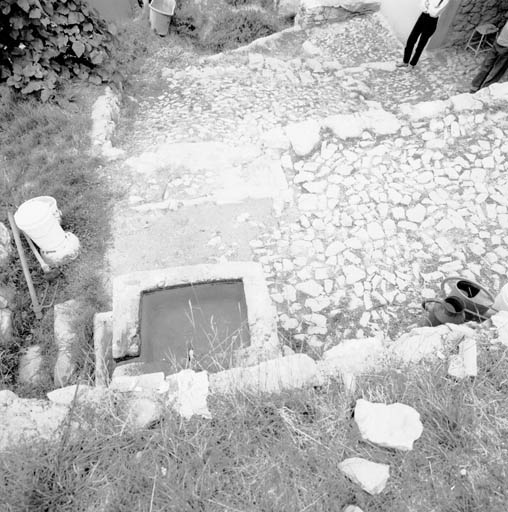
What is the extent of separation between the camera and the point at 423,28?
20.8 feet

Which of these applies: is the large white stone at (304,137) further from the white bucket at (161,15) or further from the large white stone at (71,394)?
the white bucket at (161,15)

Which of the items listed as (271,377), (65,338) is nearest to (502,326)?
(271,377)

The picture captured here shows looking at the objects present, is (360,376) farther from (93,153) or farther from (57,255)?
(93,153)

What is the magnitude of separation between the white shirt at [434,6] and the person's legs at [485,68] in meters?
0.96

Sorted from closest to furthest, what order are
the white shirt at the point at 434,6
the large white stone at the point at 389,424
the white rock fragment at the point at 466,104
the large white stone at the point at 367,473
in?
the large white stone at the point at 367,473, the large white stone at the point at 389,424, the white rock fragment at the point at 466,104, the white shirt at the point at 434,6

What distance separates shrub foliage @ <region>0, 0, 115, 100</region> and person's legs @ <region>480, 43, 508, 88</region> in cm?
554

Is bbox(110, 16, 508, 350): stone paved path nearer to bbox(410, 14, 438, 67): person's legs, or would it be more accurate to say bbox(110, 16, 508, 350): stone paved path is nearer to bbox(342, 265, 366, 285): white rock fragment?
bbox(342, 265, 366, 285): white rock fragment

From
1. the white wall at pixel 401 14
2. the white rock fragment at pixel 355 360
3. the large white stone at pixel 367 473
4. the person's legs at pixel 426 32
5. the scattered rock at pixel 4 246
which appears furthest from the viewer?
the white wall at pixel 401 14

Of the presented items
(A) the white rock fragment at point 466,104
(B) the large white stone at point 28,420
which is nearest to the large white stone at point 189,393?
(B) the large white stone at point 28,420

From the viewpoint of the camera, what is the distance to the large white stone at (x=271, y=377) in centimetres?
224

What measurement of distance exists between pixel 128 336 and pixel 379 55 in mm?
7088

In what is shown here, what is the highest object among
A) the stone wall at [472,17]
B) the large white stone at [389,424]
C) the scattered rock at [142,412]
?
the stone wall at [472,17]

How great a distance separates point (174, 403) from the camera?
7.07 feet

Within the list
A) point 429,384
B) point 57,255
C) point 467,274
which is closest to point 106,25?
point 57,255
